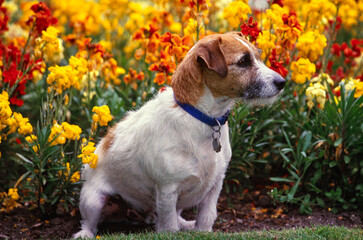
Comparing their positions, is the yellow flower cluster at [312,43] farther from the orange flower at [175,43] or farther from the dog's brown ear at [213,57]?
the dog's brown ear at [213,57]

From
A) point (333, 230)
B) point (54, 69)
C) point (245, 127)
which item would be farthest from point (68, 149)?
point (333, 230)

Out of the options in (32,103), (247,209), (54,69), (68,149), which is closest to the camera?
(54,69)

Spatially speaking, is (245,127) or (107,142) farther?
(245,127)

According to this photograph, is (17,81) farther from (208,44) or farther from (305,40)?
(305,40)

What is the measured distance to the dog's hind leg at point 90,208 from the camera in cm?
454

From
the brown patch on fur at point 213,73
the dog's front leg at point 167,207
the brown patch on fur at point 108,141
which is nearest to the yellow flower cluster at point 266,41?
the brown patch on fur at point 213,73

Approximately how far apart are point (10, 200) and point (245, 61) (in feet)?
9.47

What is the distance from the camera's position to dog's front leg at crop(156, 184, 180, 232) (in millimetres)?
4062

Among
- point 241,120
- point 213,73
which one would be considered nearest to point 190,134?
point 213,73

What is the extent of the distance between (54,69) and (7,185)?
1.81 m

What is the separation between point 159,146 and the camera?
401 centimetres

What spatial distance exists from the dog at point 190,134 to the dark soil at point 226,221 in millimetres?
359

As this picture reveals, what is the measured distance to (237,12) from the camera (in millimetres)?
5141

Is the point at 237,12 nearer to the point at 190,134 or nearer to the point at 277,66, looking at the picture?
the point at 277,66
